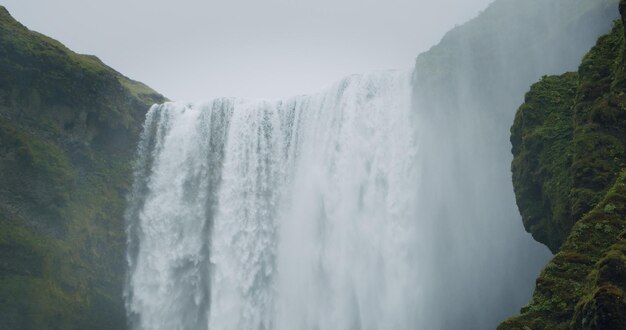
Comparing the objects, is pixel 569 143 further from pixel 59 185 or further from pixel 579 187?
pixel 59 185

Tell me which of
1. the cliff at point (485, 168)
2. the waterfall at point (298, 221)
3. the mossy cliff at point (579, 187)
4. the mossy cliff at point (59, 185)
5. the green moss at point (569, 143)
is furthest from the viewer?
the waterfall at point (298, 221)

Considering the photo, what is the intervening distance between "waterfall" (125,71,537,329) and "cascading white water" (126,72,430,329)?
7 cm

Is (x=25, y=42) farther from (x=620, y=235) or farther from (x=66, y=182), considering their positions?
(x=620, y=235)

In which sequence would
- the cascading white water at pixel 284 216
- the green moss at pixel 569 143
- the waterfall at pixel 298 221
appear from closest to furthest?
the green moss at pixel 569 143
the waterfall at pixel 298 221
the cascading white water at pixel 284 216

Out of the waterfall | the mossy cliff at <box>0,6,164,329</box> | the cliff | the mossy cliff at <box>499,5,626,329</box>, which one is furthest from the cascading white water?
the mossy cliff at <box>499,5,626,329</box>

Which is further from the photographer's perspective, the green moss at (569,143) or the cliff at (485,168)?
the cliff at (485,168)

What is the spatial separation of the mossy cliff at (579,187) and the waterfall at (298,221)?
12286 mm

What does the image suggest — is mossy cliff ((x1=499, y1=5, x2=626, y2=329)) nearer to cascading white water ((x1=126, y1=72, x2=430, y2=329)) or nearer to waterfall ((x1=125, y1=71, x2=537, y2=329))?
waterfall ((x1=125, y1=71, x2=537, y2=329))

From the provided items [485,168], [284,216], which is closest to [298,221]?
[284,216]

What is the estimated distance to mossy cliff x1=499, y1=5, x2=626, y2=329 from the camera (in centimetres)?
884

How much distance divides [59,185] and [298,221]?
13.8 meters

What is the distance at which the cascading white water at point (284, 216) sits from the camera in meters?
30.4

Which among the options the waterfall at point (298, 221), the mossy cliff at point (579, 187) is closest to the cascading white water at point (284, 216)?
the waterfall at point (298, 221)

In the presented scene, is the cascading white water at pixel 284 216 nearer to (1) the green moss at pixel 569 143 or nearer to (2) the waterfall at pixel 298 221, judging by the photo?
(2) the waterfall at pixel 298 221
